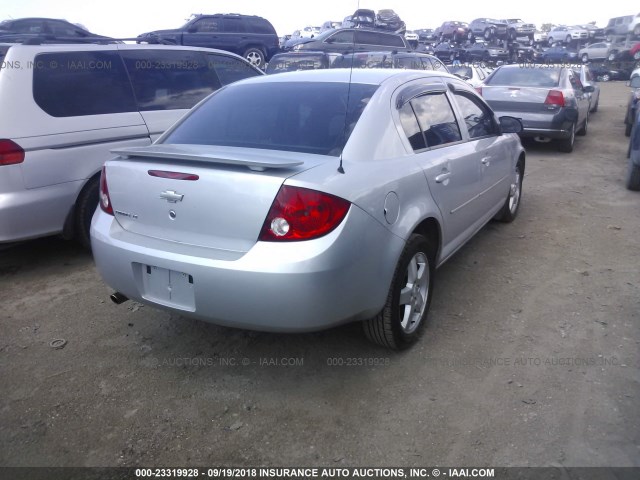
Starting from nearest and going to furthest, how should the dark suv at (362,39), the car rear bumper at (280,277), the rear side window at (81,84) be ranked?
the car rear bumper at (280,277)
the rear side window at (81,84)
the dark suv at (362,39)

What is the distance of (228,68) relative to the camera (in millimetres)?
6160

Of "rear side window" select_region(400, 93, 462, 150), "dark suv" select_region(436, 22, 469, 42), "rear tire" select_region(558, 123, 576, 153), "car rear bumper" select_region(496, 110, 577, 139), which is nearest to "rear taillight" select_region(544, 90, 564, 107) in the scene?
"car rear bumper" select_region(496, 110, 577, 139)

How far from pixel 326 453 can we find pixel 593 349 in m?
1.83

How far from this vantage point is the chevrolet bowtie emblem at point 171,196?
2672 mm

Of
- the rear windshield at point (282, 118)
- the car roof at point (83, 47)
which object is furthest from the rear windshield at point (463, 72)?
the rear windshield at point (282, 118)

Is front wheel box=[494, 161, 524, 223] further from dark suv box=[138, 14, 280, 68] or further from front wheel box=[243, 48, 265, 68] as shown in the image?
front wheel box=[243, 48, 265, 68]

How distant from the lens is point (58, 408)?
2.74 m

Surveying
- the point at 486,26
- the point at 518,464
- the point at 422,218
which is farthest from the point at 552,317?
the point at 486,26

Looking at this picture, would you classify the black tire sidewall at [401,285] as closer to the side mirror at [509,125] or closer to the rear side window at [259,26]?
the side mirror at [509,125]

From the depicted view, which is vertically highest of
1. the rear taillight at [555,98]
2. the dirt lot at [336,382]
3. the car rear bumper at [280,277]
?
the rear taillight at [555,98]

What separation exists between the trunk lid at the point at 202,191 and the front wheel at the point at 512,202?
3.27 m

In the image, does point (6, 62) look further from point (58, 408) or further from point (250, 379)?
point (250, 379)

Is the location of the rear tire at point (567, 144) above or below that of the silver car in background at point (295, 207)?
below

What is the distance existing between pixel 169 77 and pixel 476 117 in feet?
10.0
